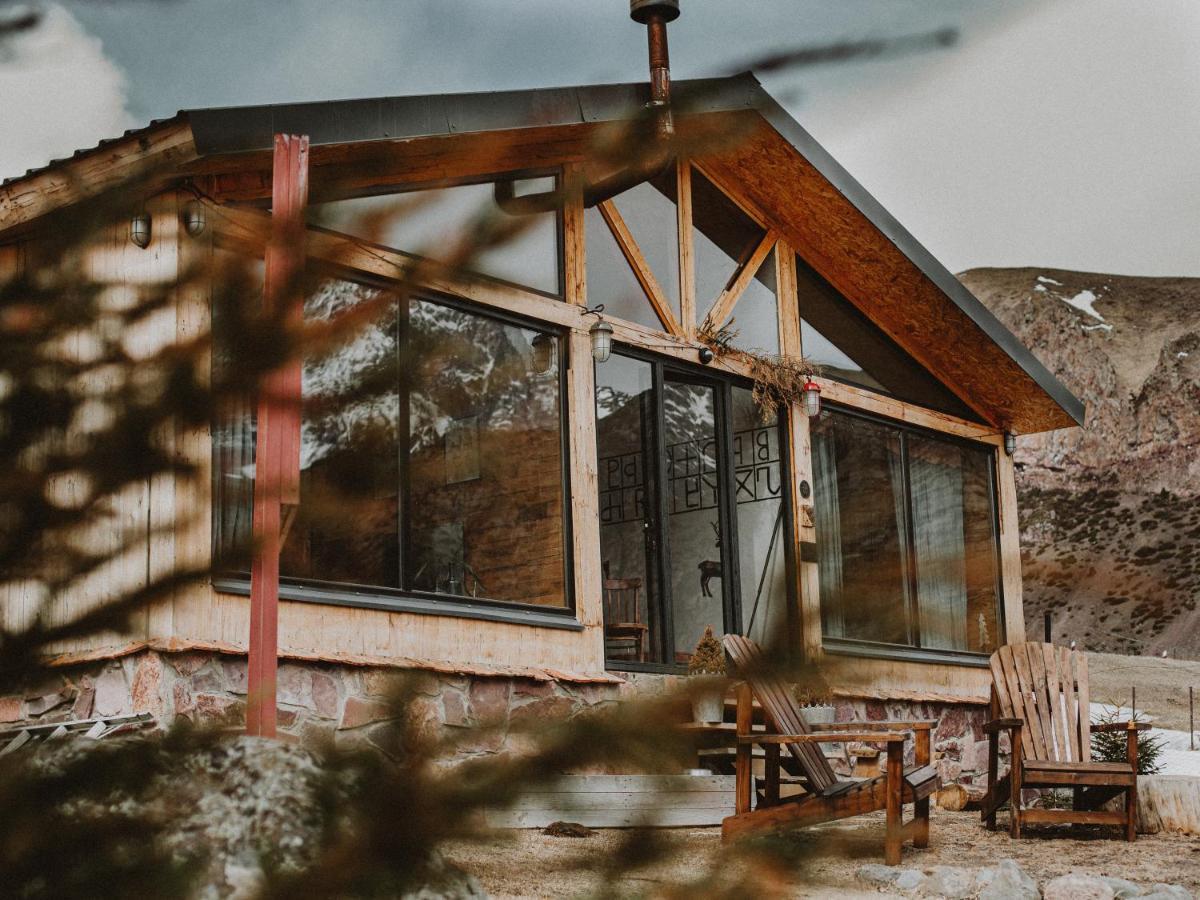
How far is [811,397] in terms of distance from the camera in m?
8.88

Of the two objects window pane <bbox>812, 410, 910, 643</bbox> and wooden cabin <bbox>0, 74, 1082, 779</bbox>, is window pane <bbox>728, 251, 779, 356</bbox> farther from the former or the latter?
window pane <bbox>812, 410, 910, 643</bbox>

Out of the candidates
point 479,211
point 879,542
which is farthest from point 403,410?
point 879,542

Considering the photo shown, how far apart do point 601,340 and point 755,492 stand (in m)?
2.06

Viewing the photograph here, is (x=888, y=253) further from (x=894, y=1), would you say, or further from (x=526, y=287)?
(x=894, y=1)

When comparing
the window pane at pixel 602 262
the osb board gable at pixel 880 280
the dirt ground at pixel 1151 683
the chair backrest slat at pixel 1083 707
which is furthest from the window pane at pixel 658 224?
the dirt ground at pixel 1151 683

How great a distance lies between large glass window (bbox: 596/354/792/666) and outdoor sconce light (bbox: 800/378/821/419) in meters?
0.25

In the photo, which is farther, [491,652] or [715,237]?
[715,237]

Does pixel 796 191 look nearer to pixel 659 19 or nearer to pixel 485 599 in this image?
pixel 485 599

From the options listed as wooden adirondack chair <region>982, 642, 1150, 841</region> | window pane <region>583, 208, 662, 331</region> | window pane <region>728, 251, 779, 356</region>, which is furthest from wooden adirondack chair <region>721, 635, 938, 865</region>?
window pane <region>728, 251, 779, 356</region>

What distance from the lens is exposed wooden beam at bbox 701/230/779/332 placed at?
851cm

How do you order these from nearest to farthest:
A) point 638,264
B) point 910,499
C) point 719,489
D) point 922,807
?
1. point 922,807
2. point 638,264
3. point 719,489
4. point 910,499

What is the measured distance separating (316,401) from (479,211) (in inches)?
8.4

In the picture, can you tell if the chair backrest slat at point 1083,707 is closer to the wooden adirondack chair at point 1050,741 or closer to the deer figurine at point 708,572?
the wooden adirondack chair at point 1050,741

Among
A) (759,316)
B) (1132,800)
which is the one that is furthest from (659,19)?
(759,316)
